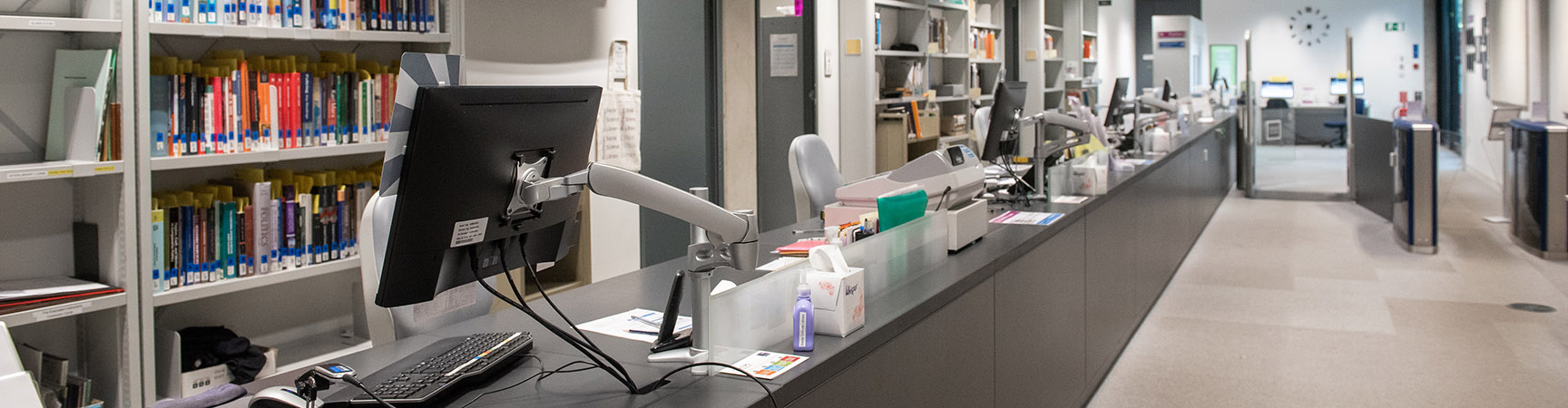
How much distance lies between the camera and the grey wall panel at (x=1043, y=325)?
3.08 meters

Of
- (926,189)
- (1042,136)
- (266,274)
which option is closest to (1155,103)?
(1042,136)

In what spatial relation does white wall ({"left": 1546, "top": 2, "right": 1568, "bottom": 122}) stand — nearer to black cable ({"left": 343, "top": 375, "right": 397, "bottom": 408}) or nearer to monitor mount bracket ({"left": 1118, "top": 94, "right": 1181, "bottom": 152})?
monitor mount bracket ({"left": 1118, "top": 94, "right": 1181, "bottom": 152})

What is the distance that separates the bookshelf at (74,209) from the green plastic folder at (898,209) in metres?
2.11

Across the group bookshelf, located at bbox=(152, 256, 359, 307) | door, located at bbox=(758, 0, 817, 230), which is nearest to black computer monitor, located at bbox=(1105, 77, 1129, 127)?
door, located at bbox=(758, 0, 817, 230)

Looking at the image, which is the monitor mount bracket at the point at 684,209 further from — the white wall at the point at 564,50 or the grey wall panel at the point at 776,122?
the grey wall panel at the point at 776,122

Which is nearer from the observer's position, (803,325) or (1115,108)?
(803,325)

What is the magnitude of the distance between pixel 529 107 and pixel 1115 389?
319 cm

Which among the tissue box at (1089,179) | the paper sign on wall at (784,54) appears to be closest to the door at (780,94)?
the paper sign on wall at (784,54)

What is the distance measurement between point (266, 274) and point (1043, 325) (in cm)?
247

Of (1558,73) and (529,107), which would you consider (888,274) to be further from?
(1558,73)

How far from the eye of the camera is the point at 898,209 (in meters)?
2.95

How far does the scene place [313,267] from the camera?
3684 mm

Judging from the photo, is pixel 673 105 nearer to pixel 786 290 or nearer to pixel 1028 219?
pixel 1028 219

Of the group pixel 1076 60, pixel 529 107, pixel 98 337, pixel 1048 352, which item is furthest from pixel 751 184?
pixel 1076 60
